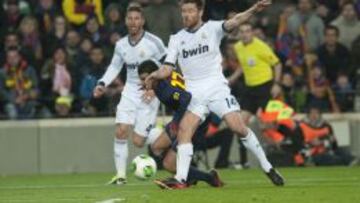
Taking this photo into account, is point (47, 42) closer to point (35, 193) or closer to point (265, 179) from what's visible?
point (265, 179)

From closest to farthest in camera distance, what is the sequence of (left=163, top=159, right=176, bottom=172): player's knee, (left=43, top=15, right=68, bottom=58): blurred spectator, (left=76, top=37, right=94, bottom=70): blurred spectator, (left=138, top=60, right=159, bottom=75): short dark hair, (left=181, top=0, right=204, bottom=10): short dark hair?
(left=181, top=0, right=204, bottom=10): short dark hair
(left=163, top=159, right=176, bottom=172): player's knee
(left=138, top=60, right=159, bottom=75): short dark hair
(left=76, top=37, right=94, bottom=70): blurred spectator
(left=43, top=15, right=68, bottom=58): blurred spectator

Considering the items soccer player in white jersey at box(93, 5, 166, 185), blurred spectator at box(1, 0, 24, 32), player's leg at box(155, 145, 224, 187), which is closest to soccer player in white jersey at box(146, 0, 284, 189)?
player's leg at box(155, 145, 224, 187)

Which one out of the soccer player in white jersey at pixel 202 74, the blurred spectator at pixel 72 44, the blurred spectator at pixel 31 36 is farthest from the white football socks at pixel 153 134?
the blurred spectator at pixel 31 36

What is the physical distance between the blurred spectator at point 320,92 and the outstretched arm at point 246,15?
909cm

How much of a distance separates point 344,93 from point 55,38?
5.76 meters

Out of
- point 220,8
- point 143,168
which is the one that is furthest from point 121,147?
point 220,8

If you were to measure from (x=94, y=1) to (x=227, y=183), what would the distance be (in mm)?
9349

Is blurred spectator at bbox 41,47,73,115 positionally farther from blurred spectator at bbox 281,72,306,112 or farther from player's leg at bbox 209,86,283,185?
player's leg at bbox 209,86,283,185

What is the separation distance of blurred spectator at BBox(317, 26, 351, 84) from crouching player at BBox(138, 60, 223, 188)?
8.70 meters

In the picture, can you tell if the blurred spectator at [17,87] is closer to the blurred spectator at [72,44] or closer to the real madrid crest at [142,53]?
the blurred spectator at [72,44]

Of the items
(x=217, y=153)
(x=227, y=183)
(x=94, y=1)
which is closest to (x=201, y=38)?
(x=227, y=183)

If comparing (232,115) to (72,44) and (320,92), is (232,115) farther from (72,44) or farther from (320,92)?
(72,44)

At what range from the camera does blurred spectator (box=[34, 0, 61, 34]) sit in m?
25.5

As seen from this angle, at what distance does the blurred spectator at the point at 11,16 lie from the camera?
83.7 ft
